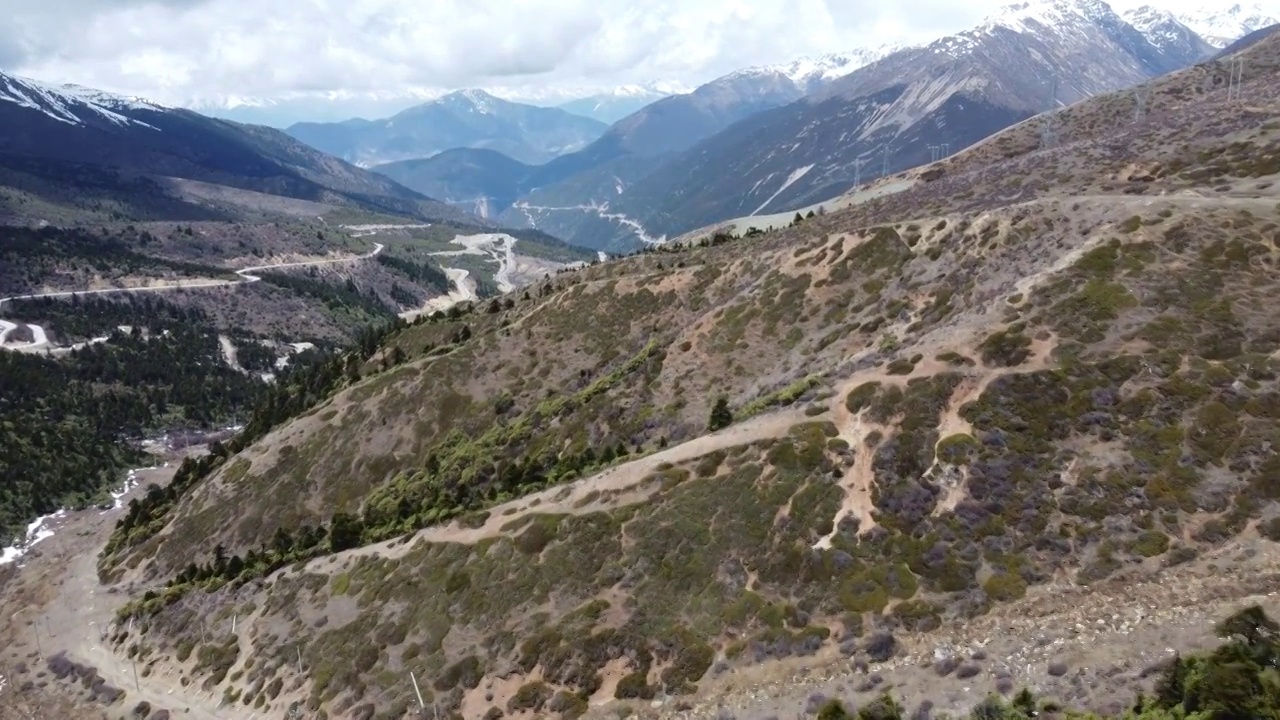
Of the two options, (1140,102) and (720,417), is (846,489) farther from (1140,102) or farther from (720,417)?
(1140,102)

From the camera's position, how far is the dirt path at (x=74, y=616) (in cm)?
6144

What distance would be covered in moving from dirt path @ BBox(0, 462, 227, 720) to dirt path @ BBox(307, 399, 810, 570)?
62.4ft

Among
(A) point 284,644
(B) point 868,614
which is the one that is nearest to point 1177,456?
(B) point 868,614

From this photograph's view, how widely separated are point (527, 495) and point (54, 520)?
359 ft

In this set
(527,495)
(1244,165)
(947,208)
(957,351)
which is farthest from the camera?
(947,208)

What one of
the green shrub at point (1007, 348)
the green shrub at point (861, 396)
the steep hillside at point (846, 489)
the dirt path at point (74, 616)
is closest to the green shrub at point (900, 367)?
the steep hillside at point (846, 489)

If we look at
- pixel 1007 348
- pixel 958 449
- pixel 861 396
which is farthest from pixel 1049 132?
pixel 958 449

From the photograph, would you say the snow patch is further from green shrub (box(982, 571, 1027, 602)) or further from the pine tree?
green shrub (box(982, 571, 1027, 602))

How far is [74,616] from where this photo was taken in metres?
85.5

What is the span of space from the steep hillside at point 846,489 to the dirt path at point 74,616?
1282 millimetres

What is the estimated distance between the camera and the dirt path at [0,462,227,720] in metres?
61.4

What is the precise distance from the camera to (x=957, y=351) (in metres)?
48.9

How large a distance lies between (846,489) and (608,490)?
667 inches

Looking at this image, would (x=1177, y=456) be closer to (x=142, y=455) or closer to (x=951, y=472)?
(x=951, y=472)
